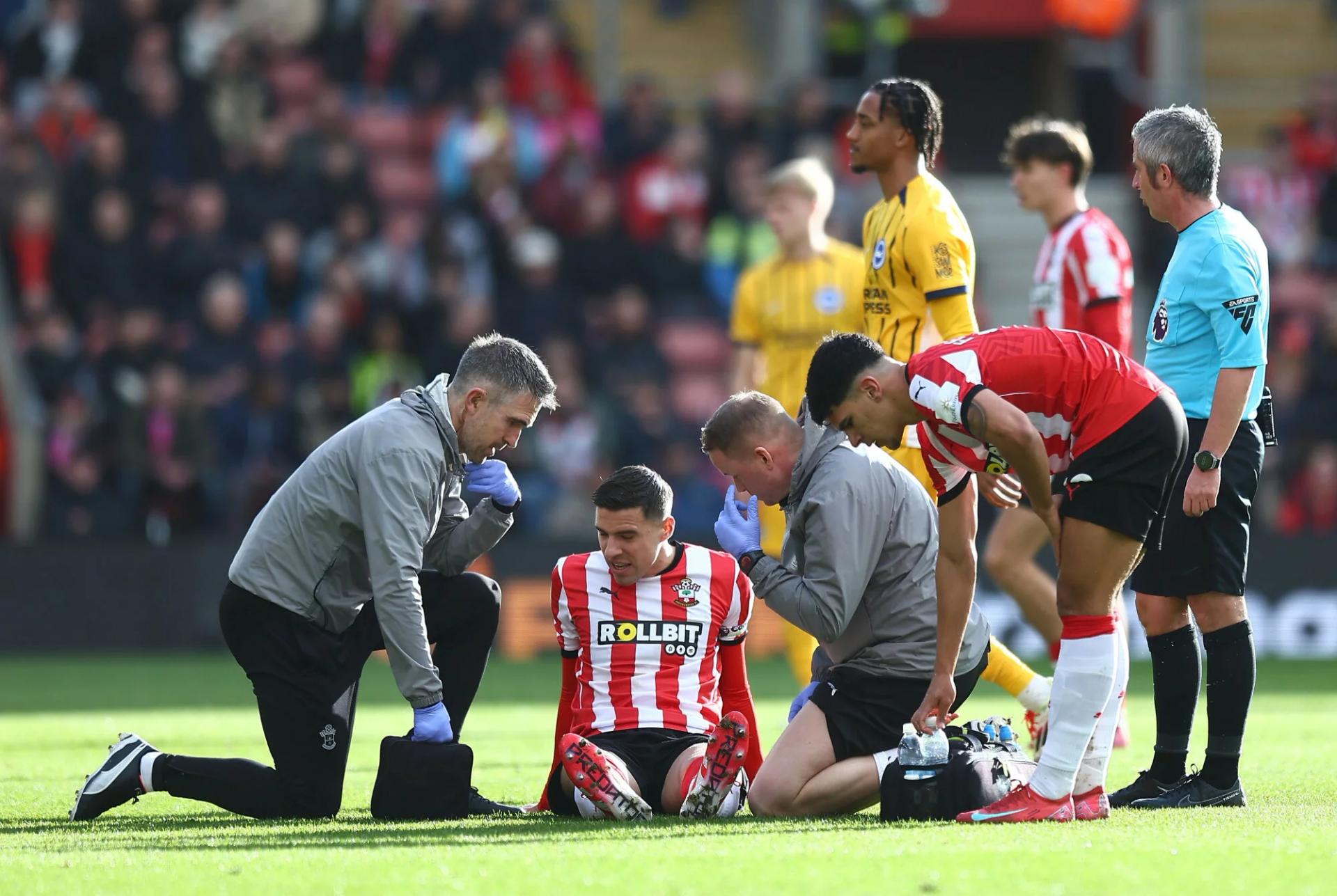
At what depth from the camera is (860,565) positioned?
623cm

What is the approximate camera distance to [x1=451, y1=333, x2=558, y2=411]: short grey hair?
639 cm

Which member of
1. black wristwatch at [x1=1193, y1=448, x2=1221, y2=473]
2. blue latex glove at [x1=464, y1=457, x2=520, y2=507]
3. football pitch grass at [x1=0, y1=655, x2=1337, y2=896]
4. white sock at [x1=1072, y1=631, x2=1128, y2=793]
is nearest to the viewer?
football pitch grass at [x1=0, y1=655, x2=1337, y2=896]

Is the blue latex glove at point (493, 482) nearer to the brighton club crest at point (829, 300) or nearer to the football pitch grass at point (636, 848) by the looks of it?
the football pitch grass at point (636, 848)

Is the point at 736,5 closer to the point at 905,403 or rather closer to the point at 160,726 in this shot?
the point at 160,726

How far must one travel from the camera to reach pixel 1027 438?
5.59 m

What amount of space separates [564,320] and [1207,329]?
10.5 meters

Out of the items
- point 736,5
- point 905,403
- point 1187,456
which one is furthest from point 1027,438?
point 736,5

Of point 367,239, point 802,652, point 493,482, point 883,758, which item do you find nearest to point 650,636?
point 493,482

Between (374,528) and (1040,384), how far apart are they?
2.25m

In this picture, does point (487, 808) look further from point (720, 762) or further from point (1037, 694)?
point (1037, 694)

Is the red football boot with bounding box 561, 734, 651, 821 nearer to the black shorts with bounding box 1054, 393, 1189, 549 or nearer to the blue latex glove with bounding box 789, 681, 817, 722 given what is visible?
the blue latex glove with bounding box 789, 681, 817, 722

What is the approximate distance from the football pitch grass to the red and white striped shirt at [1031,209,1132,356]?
1.92 metres

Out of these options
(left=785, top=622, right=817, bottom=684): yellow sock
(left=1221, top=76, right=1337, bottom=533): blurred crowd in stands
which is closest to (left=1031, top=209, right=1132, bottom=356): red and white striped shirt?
(left=785, top=622, right=817, bottom=684): yellow sock

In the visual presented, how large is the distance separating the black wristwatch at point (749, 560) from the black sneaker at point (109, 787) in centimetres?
223
